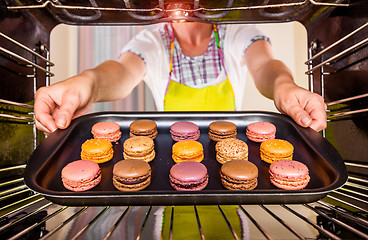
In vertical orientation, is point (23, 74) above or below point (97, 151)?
above

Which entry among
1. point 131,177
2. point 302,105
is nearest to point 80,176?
point 131,177

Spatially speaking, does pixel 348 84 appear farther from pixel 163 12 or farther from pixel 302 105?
pixel 163 12

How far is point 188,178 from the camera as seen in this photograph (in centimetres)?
74

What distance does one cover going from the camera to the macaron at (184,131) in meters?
0.98

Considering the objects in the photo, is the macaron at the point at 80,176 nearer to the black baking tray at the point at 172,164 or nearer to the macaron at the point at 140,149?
the black baking tray at the point at 172,164

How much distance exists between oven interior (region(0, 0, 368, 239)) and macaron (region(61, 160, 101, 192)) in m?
0.07

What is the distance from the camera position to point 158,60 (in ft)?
5.65

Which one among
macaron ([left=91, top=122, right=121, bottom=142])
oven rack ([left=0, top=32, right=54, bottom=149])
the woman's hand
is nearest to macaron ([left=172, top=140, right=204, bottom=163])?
macaron ([left=91, top=122, right=121, bottom=142])

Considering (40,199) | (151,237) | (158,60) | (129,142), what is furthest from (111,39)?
(151,237)

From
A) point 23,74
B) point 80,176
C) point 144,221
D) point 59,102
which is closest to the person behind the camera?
point 144,221

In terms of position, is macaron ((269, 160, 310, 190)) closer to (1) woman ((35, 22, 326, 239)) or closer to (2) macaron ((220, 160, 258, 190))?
(2) macaron ((220, 160, 258, 190))

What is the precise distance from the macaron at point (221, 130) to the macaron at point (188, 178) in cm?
23

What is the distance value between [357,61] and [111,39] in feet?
8.80

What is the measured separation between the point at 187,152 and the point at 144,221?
13.5 inches
